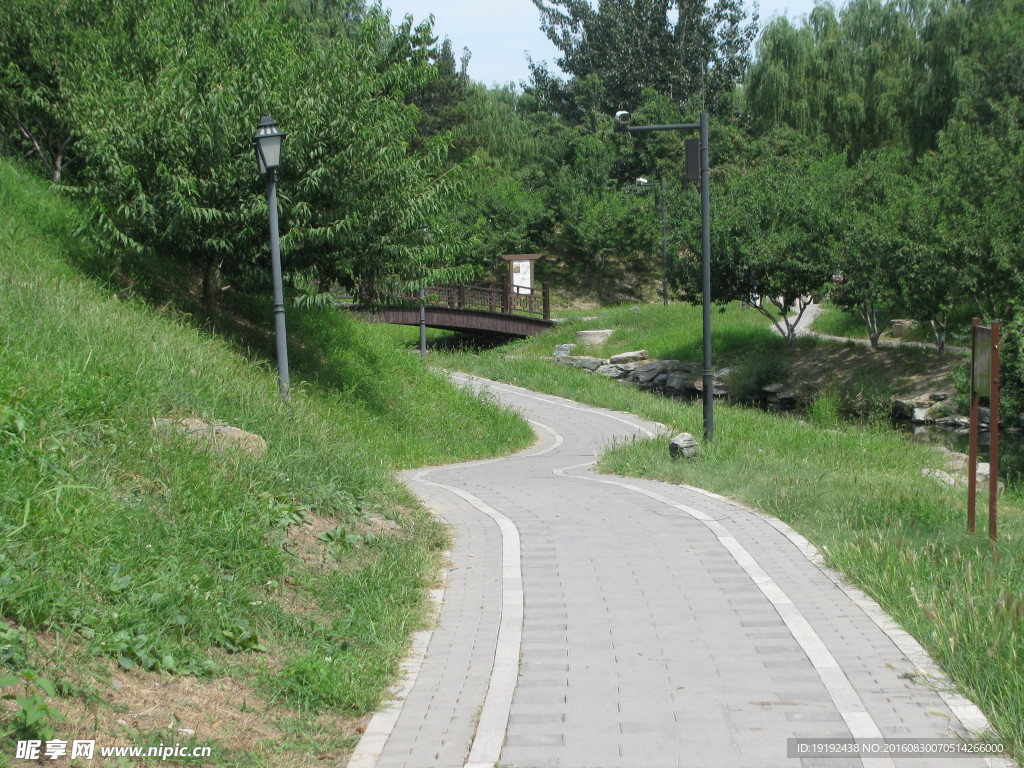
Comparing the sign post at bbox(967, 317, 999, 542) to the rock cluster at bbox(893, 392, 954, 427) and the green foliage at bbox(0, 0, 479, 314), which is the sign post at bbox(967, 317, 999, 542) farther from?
the rock cluster at bbox(893, 392, 954, 427)

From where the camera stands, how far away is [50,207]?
1605 centimetres

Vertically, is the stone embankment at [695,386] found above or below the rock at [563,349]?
below

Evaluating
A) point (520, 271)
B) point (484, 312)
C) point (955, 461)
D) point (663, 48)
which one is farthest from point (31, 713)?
point (663, 48)

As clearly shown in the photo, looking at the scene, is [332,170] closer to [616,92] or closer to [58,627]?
[58,627]

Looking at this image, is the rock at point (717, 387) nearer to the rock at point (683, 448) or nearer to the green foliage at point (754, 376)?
the green foliage at point (754, 376)

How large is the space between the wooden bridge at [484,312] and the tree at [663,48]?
24980mm

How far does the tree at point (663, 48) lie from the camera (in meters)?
61.3

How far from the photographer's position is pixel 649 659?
5746 mm

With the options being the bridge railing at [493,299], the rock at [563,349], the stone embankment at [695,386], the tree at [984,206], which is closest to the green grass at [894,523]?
the stone embankment at [695,386]

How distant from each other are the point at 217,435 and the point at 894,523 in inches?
248

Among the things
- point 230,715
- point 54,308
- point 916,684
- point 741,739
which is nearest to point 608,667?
point 741,739

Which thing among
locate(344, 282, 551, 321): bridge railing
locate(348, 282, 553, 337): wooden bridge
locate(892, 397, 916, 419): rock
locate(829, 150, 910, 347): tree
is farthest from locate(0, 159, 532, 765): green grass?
locate(344, 282, 551, 321): bridge railing

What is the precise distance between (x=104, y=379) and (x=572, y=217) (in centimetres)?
4382

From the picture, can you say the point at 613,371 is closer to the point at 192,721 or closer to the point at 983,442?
the point at 983,442
